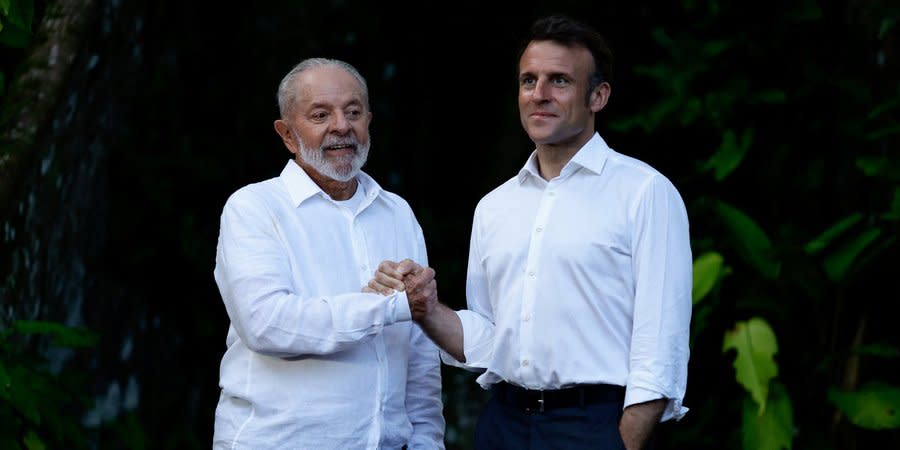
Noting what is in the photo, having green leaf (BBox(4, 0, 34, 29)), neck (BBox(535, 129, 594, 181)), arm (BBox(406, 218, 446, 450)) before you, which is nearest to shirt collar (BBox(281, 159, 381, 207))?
arm (BBox(406, 218, 446, 450))

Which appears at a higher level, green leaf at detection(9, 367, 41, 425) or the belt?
the belt

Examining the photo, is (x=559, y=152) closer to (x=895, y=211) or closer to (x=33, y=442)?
(x=33, y=442)

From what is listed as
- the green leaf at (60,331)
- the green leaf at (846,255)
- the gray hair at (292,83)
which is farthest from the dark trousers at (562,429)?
the green leaf at (846,255)

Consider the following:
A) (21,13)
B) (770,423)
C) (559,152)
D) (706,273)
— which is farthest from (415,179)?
(559,152)

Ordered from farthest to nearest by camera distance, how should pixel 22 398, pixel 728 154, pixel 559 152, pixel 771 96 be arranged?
pixel 771 96
pixel 728 154
pixel 22 398
pixel 559 152

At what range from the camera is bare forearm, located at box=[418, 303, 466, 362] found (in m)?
3.84

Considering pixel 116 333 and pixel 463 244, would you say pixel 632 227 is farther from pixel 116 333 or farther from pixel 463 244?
pixel 463 244

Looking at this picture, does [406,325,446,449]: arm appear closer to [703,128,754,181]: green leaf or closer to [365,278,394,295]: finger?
[365,278,394,295]: finger

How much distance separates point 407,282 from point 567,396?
1.67ft

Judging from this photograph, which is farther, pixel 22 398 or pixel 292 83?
pixel 22 398

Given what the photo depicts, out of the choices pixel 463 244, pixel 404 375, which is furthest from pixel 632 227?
pixel 463 244

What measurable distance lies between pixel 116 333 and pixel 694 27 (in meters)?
3.19

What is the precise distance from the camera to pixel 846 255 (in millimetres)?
6031

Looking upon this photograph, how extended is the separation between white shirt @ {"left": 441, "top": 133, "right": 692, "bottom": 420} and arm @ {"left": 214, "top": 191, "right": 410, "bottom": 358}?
32cm
